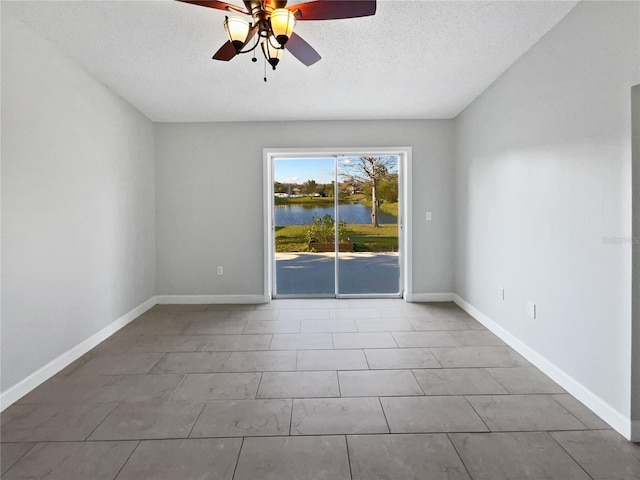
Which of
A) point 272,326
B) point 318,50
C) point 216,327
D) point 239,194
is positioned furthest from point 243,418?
point 239,194

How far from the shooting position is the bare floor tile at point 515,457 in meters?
1.63

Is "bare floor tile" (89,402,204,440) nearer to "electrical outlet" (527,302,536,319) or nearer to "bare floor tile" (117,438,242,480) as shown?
"bare floor tile" (117,438,242,480)

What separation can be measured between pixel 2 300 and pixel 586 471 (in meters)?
3.47

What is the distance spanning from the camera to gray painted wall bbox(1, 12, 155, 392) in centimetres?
231

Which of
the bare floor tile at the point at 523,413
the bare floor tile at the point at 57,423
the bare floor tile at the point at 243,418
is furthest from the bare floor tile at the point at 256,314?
the bare floor tile at the point at 523,413

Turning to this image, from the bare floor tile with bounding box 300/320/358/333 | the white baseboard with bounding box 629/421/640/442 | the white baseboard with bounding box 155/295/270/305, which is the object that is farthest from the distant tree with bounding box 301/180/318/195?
the white baseboard with bounding box 629/421/640/442

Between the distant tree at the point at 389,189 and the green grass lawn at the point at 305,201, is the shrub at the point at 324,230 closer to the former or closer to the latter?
the green grass lawn at the point at 305,201

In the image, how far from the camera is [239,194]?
15.6 ft

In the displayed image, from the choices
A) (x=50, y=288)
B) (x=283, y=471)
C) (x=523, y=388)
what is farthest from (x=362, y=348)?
(x=50, y=288)

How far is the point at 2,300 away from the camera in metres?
2.23

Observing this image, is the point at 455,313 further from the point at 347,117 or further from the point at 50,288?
the point at 50,288

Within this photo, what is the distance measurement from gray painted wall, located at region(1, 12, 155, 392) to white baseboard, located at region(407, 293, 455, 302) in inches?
143

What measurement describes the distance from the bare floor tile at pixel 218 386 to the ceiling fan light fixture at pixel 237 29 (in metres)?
2.22

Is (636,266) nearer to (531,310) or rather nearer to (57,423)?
(531,310)
